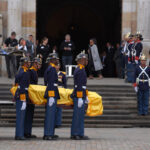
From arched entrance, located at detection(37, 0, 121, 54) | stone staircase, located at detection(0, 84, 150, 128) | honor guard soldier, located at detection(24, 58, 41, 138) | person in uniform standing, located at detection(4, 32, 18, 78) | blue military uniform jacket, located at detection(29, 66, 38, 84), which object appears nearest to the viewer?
honor guard soldier, located at detection(24, 58, 41, 138)

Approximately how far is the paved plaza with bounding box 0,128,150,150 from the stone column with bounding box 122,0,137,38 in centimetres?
828

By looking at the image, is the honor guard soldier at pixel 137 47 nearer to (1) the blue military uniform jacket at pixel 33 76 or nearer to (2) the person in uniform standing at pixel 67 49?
(2) the person in uniform standing at pixel 67 49

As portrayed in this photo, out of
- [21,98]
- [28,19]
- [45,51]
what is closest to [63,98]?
[21,98]

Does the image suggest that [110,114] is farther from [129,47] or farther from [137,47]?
[129,47]

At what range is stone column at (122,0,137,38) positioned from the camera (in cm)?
2478

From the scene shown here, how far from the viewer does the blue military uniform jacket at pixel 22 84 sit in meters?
14.4

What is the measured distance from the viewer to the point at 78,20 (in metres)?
36.1

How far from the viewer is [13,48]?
22234mm

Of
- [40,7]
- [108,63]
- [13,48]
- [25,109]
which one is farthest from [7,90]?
[40,7]

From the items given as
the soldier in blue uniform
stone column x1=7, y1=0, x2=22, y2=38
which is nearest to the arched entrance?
stone column x1=7, y1=0, x2=22, y2=38

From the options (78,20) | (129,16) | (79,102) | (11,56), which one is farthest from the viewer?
(78,20)

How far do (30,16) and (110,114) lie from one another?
7763 mm

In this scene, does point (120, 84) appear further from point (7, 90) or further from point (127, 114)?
point (7, 90)

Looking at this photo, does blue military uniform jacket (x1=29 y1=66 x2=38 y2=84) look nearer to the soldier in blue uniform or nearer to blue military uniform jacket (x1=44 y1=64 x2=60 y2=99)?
blue military uniform jacket (x1=44 y1=64 x2=60 y2=99)
